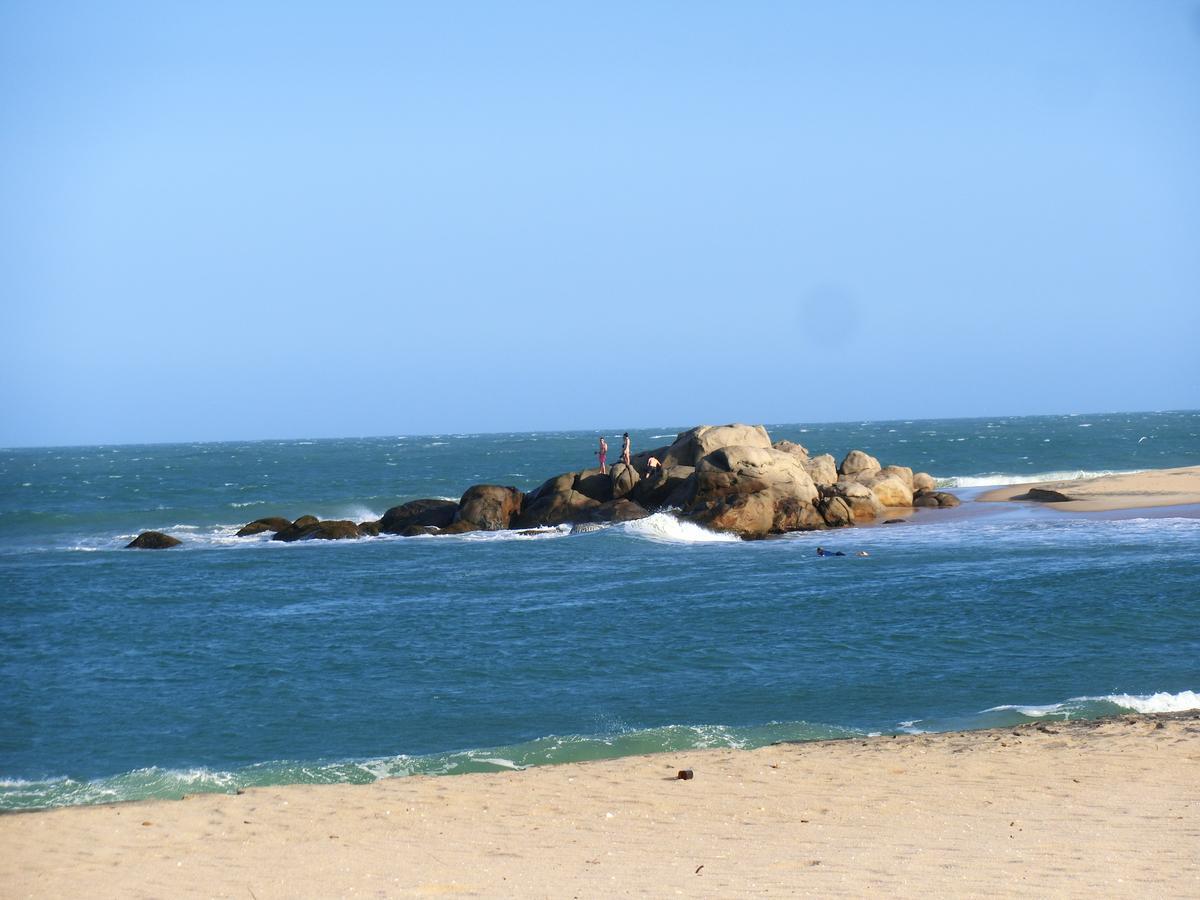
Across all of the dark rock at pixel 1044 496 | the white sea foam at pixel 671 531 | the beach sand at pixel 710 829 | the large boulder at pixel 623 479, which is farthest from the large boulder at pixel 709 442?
the beach sand at pixel 710 829

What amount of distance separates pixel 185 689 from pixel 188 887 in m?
9.25

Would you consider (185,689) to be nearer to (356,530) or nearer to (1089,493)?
(356,530)

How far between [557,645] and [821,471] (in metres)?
23.2

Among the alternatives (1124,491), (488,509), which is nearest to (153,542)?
(488,509)

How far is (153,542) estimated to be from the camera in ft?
131

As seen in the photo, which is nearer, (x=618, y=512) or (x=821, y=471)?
(x=618, y=512)

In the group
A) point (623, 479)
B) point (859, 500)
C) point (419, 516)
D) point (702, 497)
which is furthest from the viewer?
point (419, 516)

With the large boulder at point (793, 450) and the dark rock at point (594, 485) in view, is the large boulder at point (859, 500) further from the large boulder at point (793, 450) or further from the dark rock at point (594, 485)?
the dark rock at point (594, 485)

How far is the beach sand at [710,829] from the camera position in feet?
29.5

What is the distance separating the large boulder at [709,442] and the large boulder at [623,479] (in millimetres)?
1147

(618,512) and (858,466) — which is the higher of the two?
(858,466)

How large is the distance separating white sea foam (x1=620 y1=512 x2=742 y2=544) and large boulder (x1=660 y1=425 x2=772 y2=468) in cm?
374

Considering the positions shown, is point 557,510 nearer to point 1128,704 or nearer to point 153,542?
point 153,542

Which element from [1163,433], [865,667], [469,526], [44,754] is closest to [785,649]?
[865,667]
